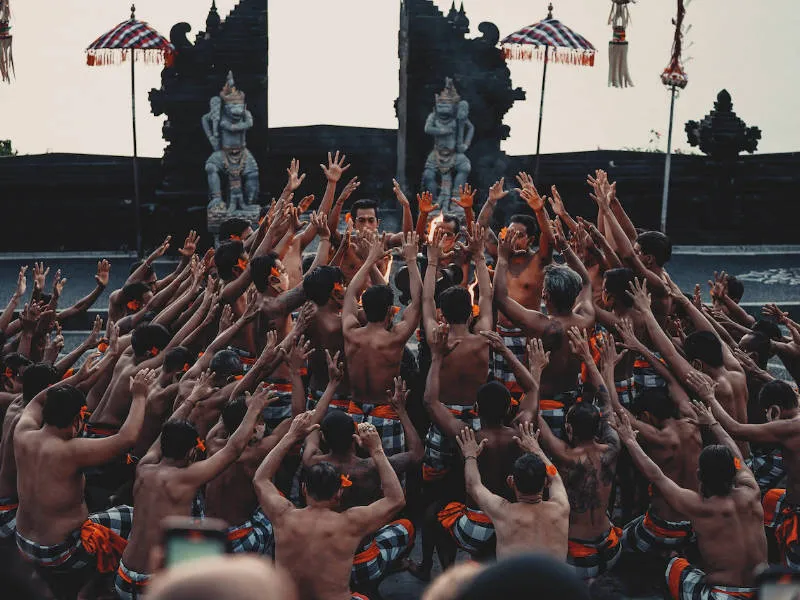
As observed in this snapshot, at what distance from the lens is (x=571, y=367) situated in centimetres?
705

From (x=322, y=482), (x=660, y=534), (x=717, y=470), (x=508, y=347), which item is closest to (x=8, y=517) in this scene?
(x=322, y=482)

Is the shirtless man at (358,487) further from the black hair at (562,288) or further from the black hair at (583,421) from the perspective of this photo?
the black hair at (562,288)

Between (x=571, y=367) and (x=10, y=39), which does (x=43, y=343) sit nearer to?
(x=571, y=367)

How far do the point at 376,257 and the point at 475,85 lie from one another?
8.98 meters

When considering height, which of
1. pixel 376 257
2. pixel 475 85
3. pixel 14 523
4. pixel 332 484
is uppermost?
pixel 475 85

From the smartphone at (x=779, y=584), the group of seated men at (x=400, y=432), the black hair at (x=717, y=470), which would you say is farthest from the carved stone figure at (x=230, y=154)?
the smartphone at (x=779, y=584)

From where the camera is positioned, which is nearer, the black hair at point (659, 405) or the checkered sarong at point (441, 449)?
the black hair at point (659, 405)

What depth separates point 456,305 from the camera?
670 cm

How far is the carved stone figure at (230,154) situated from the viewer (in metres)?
14.5

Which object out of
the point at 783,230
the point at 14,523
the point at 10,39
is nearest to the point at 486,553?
the point at 14,523

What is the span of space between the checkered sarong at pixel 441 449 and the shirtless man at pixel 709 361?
3.78 ft

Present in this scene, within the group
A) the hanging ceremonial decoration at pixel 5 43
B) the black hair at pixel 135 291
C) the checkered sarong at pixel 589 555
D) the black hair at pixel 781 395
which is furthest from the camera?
the hanging ceremonial decoration at pixel 5 43

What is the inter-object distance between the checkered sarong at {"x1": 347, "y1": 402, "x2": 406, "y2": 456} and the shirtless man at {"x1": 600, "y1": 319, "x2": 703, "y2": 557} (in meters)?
1.30

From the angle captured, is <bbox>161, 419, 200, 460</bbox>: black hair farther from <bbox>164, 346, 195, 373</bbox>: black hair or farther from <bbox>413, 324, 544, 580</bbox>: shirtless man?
<bbox>413, 324, 544, 580</bbox>: shirtless man
